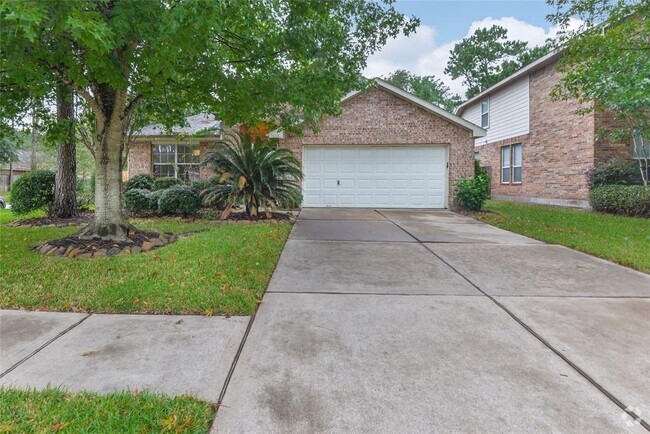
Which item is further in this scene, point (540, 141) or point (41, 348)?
point (540, 141)

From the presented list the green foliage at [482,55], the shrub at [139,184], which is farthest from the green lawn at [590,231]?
the green foliage at [482,55]

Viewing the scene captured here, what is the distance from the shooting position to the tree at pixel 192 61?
3531 mm

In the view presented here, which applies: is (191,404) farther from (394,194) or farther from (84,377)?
(394,194)

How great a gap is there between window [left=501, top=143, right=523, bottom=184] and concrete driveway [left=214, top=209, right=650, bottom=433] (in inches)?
499

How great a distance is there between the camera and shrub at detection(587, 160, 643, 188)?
11.7m

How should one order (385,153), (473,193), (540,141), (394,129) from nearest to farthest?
(473,193)
(394,129)
(385,153)
(540,141)

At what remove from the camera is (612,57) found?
26.1 feet

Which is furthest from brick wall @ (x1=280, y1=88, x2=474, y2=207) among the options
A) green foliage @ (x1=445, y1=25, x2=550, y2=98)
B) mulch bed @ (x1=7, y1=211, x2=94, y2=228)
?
green foliage @ (x1=445, y1=25, x2=550, y2=98)

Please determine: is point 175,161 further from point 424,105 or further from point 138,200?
point 424,105

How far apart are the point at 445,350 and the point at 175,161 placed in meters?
14.5

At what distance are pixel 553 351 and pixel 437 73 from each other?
43205mm

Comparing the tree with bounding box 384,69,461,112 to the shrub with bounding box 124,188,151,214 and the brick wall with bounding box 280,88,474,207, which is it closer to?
the brick wall with bounding box 280,88,474,207

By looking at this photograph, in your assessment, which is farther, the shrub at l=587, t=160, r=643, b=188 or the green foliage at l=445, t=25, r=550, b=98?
the green foliage at l=445, t=25, r=550, b=98

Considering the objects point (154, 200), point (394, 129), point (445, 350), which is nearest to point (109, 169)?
point (154, 200)
